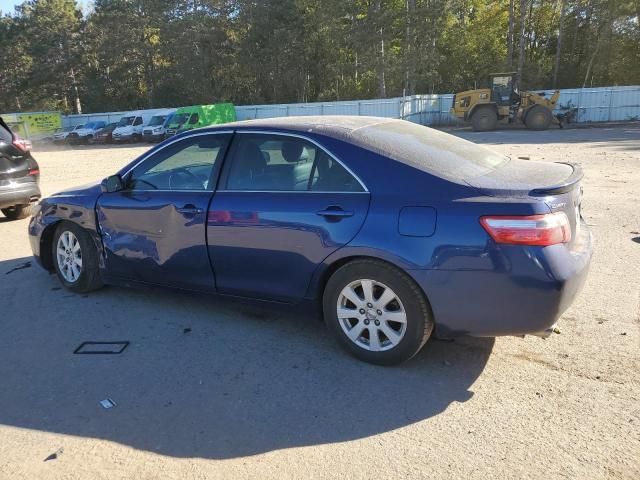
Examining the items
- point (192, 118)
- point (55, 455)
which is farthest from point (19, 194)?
point (192, 118)

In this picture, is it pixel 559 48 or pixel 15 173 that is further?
pixel 559 48

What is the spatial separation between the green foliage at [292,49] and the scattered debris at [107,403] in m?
37.1

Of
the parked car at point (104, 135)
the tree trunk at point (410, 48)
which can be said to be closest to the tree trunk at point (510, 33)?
the tree trunk at point (410, 48)

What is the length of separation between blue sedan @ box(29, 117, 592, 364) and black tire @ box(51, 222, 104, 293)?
0.23 m

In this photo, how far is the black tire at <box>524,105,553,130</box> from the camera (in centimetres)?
2483

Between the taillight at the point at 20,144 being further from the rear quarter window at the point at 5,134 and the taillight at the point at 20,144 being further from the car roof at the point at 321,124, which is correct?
the car roof at the point at 321,124

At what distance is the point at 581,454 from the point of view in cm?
263

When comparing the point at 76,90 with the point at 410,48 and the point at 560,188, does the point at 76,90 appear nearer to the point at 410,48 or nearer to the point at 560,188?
the point at 410,48

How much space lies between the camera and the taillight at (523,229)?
3.03 m

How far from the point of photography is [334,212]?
3.51 meters

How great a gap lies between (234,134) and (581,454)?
10.1 feet

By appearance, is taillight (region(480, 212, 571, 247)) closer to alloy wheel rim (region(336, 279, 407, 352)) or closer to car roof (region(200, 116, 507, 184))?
car roof (region(200, 116, 507, 184))

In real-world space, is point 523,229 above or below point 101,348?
above

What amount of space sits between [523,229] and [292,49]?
147 ft
